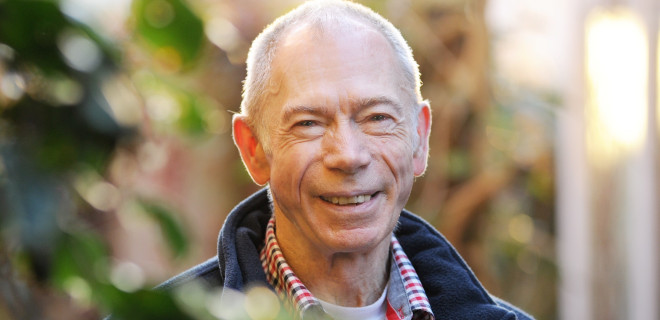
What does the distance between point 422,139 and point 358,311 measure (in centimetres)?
36

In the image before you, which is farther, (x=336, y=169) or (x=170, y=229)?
(x=336, y=169)

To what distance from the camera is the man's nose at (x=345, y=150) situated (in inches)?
56.0

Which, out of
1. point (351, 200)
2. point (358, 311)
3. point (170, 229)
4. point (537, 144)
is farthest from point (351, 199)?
point (537, 144)

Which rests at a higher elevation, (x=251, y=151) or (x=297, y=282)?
(x=251, y=151)

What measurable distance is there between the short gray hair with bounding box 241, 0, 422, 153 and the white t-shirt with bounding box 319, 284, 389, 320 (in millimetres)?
314

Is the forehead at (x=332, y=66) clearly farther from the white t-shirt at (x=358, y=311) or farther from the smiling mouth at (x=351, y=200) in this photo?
the white t-shirt at (x=358, y=311)

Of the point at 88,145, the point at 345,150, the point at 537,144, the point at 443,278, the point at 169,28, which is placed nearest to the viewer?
the point at 88,145

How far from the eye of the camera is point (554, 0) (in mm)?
4008

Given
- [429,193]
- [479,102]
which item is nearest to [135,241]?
[429,193]

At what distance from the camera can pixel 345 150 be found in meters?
1.43

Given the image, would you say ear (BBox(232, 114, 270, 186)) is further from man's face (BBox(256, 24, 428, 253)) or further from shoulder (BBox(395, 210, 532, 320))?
shoulder (BBox(395, 210, 532, 320))

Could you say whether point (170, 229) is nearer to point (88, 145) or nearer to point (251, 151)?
point (88, 145)

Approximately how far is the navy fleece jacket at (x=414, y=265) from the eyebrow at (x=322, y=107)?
0.26 m

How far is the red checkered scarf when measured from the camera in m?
1.48
